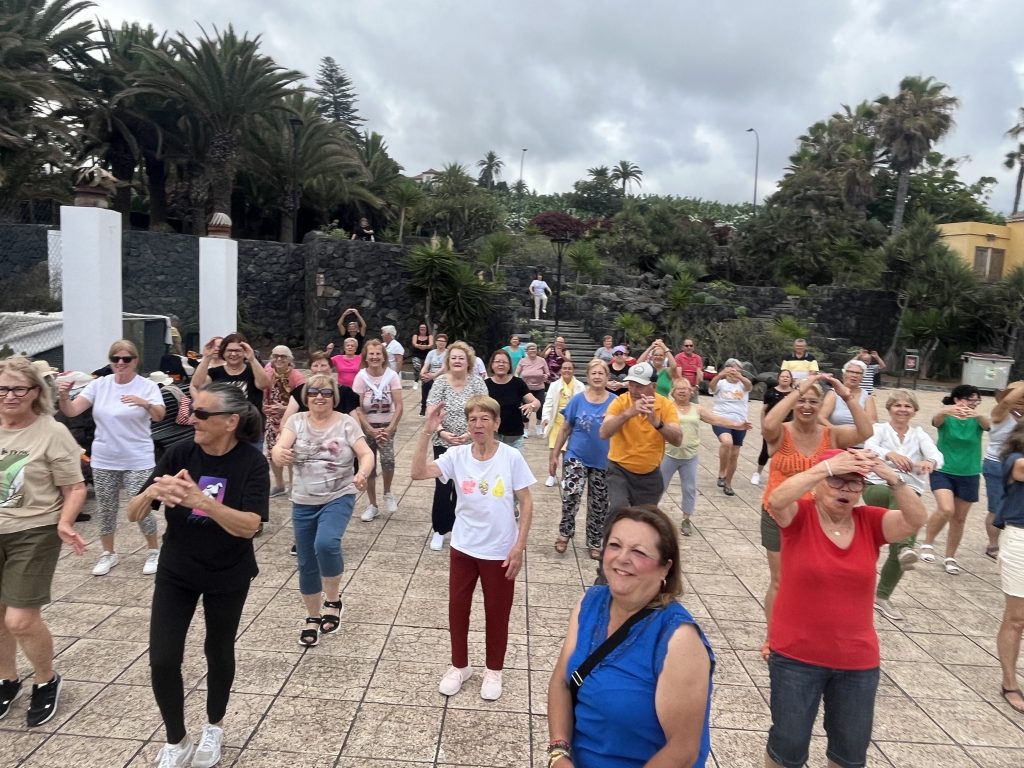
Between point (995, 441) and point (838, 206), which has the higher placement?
point (838, 206)

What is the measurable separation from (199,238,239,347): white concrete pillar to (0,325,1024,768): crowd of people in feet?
22.6

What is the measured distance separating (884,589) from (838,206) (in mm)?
29398

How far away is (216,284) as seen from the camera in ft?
35.6

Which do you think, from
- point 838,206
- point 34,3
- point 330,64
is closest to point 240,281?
point 34,3

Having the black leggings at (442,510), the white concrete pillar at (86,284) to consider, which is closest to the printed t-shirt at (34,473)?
the black leggings at (442,510)

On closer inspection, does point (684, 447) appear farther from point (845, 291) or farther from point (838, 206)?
point (838, 206)

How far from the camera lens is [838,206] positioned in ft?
96.6

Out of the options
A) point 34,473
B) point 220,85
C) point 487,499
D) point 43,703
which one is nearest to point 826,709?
point 487,499

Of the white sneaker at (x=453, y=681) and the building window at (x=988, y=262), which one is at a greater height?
the building window at (x=988, y=262)

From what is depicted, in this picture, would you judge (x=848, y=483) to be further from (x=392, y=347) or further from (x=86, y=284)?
(x=392, y=347)

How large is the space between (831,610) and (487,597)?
1546 mm

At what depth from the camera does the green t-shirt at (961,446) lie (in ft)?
16.3

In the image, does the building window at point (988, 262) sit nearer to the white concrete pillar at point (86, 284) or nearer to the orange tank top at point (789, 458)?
the orange tank top at point (789, 458)

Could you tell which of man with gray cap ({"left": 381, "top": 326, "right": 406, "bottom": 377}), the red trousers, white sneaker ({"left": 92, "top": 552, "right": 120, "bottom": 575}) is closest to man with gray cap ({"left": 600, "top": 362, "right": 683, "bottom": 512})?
the red trousers
